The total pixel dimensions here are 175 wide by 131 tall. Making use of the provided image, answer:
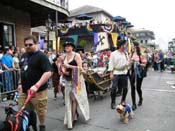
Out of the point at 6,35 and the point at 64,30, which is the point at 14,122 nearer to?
the point at 6,35

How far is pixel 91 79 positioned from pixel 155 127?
2.84 meters

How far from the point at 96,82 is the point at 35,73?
3947 millimetres

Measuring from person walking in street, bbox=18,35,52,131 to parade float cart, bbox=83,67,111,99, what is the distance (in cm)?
322

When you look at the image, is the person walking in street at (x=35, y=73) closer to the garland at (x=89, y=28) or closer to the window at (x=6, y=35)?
the window at (x=6, y=35)

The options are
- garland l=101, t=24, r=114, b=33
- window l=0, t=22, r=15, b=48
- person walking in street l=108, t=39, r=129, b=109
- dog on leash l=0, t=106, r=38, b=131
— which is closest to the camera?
dog on leash l=0, t=106, r=38, b=131

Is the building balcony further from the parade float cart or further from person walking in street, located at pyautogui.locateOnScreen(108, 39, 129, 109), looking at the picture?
person walking in street, located at pyautogui.locateOnScreen(108, 39, 129, 109)

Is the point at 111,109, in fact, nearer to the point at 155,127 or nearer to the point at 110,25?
the point at 155,127

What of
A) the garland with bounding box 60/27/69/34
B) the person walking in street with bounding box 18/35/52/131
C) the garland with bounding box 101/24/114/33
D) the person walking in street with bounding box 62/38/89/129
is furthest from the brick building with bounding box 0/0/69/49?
the person walking in street with bounding box 18/35/52/131

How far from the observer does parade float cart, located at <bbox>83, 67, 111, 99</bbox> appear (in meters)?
8.01

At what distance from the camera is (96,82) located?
8195 millimetres

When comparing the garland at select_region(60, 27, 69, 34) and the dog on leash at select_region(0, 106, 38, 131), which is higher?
the garland at select_region(60, 27, 69, 34)

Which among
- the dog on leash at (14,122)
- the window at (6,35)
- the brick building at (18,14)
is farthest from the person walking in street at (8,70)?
the dog on leash at (14,122)

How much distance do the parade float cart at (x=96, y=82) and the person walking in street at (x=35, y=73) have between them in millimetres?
3220

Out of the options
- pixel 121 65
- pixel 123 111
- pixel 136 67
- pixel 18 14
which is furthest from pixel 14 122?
pixel 18 14
